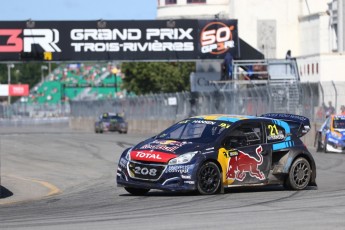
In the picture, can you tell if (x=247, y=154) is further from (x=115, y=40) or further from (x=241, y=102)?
(x=115, y=40)

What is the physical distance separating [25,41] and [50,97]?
310 ft

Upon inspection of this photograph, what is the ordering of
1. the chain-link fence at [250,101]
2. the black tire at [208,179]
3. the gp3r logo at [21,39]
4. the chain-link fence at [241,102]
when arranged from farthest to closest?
the gp3r logo at [21,39] → the chain-link fence at [241,102] → the chain-link fence at [250,101] → the black tire at [208,179]

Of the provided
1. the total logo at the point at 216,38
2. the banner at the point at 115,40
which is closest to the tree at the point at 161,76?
the total logo at the point at 216,38

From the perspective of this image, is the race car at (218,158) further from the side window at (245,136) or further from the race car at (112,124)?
the race car at (112,124)

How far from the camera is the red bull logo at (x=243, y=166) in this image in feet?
52.1

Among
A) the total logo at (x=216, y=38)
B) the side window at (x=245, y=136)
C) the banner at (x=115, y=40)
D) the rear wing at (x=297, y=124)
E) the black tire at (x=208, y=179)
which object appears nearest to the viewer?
the black tire at (x=208, y=179)

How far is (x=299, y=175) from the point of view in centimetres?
1661

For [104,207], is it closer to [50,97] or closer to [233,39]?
[233,39]

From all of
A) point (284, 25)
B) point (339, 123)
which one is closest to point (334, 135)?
point (339, 123)

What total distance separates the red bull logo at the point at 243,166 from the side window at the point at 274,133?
31cm

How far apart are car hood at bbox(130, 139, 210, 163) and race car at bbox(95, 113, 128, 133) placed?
46045mm

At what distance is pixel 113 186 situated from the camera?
19828 mm

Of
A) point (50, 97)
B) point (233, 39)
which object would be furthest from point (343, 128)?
point (50, 97)

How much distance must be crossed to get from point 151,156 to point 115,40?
3214cm
